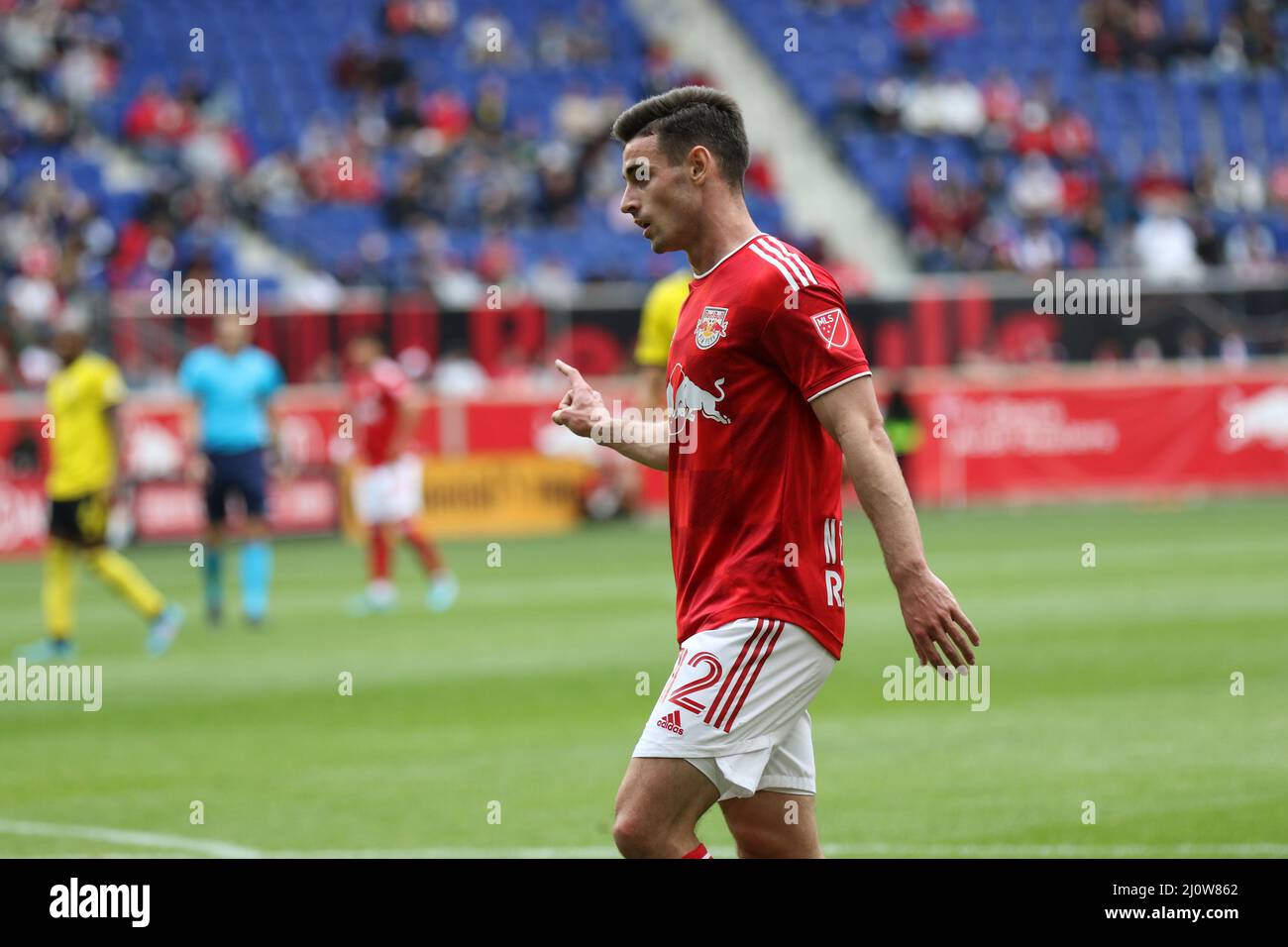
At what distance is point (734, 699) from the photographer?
5.39 m

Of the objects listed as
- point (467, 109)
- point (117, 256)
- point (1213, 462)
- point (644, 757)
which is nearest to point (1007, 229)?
point (1213, 462)

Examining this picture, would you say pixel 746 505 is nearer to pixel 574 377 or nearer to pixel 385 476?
pixel 574 377

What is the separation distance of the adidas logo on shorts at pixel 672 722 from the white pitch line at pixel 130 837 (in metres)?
3.55

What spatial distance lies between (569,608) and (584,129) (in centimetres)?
1748

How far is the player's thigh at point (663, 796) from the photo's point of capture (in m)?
5.34

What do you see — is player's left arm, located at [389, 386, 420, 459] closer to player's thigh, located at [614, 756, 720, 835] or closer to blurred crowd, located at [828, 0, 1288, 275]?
player's thigh, located at [614, 756, 720, 835]

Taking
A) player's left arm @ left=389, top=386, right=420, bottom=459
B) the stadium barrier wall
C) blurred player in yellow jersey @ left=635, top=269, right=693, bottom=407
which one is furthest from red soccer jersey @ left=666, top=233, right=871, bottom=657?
the stadium barrier wall

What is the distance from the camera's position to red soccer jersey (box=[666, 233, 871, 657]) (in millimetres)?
5418

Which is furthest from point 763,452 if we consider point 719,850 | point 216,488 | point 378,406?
point 378,406

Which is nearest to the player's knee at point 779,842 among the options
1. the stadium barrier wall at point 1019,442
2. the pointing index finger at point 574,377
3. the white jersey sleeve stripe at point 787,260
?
the pointing index finger at point 574,377

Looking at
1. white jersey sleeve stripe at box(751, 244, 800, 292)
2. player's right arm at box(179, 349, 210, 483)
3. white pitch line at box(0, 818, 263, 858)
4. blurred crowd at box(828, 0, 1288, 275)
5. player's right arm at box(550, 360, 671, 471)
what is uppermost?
blurred crowd at box(828, 0, 1288, 275)

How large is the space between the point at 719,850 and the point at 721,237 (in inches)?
147

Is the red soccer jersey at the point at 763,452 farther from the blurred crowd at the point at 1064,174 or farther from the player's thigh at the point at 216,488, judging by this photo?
the blurred crowd at the point at 1064,174
